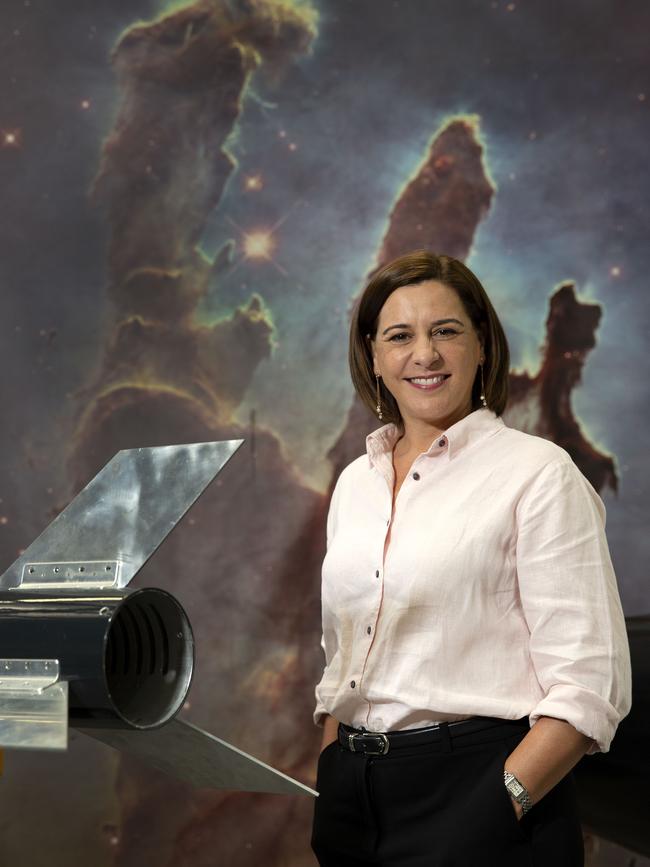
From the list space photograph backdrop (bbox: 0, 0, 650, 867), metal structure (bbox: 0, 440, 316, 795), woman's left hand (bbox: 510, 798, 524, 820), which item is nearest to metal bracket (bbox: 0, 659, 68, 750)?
metal structure (bbox: 0, 440, 316, 795)

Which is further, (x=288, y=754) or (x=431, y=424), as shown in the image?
(x=288, y=754)

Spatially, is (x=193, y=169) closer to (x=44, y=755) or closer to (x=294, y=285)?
(x=294, y=285)

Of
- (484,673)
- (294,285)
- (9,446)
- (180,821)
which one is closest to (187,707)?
(180,821)

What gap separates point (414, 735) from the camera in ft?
4.70

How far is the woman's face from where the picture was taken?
163cm

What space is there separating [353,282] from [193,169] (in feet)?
2.04

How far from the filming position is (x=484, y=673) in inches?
56.4

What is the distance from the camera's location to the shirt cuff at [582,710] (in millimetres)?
1351

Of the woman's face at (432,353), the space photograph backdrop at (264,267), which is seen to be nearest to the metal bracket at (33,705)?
the woman's face at (432,353)

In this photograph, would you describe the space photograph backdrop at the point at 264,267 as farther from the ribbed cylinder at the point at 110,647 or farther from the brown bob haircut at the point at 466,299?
the ribbed cylinder at the point at 110,647

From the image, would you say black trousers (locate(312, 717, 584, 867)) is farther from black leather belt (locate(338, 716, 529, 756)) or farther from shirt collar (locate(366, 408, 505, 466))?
shirt collar (locate(366, 408, 505, 466))

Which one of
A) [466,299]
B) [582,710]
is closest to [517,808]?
[582,710]

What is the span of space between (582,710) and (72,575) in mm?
668

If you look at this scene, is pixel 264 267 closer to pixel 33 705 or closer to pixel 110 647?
pixel 110 647
